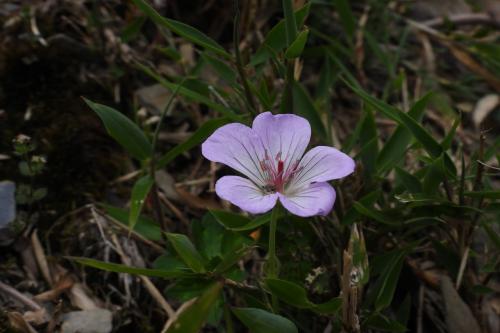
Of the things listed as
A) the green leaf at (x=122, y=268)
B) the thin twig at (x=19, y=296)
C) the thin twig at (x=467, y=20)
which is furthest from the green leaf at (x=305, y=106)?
the thin twig at (x=467, y=20)

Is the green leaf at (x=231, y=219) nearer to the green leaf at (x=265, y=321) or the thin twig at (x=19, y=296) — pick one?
the green leaf at (x=265, y=321)

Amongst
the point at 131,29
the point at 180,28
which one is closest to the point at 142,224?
the point at 180,28

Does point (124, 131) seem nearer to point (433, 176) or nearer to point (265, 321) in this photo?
point (265, 321)

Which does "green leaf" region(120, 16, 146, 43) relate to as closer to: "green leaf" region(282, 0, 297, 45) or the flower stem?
"green leaf" region(282, 0, 297, 45)

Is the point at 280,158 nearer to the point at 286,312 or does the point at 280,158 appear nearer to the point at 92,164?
the point at 286,312

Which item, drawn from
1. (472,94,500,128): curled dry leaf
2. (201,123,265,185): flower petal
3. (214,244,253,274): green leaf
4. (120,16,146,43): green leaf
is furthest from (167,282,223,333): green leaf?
(472,94,500,128): curled dry leaf

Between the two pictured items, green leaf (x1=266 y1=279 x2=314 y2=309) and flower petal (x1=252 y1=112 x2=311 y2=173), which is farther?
flower petal (x1=252 y1=112 x2=311 y2=173)
